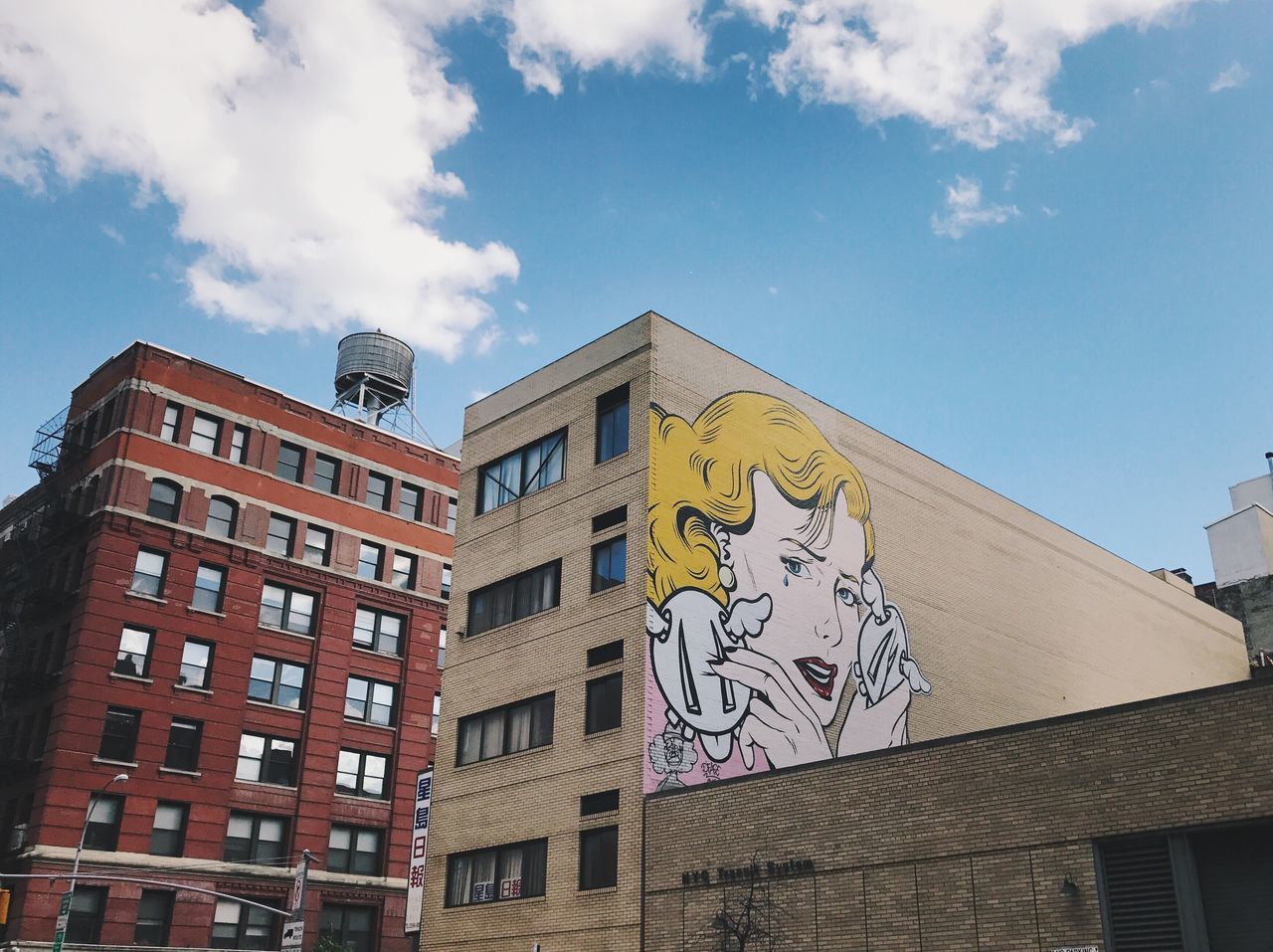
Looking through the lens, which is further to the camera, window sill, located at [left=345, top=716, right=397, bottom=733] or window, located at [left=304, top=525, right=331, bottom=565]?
window, located at [left=304, top=525, right=331, bottom=565]

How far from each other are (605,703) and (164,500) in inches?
1114

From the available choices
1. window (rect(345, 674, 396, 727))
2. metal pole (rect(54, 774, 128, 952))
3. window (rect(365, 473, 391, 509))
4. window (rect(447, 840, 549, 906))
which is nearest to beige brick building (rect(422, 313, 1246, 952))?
window (rect(447, 840, 549, 906))

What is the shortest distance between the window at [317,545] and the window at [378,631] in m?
3.00

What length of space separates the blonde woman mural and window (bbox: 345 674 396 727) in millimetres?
26838

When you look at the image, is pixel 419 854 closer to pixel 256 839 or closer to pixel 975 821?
pixel 256 839

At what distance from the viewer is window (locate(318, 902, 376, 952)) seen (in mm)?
52844

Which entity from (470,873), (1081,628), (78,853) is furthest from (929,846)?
(78,853)

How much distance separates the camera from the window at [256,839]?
2025 inches

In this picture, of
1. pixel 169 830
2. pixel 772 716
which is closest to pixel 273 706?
pixel 169 830

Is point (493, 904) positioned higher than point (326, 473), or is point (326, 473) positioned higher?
point (326, 473)

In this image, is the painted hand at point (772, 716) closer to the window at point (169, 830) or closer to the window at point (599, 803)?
the window at point (599, 803)

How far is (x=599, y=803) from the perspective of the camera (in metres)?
32.9

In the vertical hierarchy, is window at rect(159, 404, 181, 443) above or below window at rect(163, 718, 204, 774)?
above

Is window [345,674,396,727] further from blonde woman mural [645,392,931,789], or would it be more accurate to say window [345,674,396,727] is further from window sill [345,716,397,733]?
blonde woman mural [645,392,931,789]
